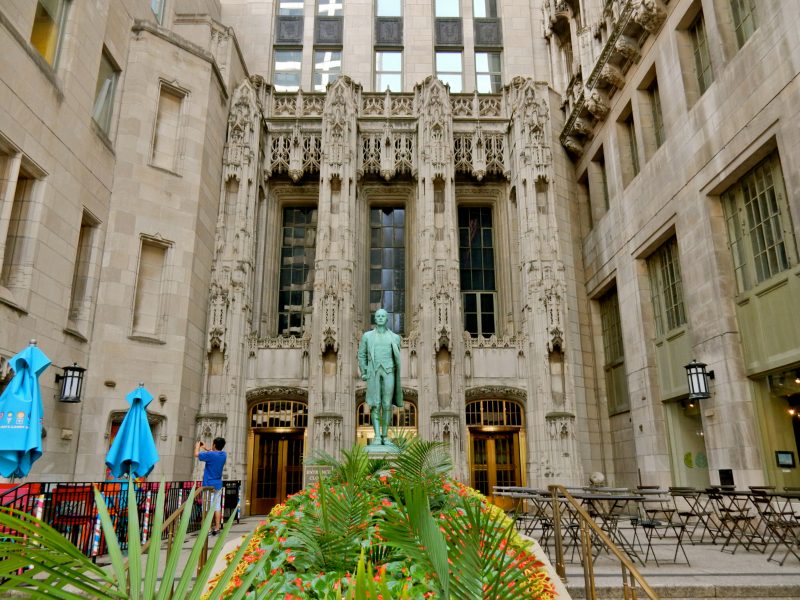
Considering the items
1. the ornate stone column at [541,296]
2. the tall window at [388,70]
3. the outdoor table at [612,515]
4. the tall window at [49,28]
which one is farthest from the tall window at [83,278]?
the tall window at [388,70]

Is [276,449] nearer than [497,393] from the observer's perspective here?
No

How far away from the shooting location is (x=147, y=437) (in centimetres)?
1081

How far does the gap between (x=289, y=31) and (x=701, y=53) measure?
17.1 meters

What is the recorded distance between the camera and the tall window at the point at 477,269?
71.8ft

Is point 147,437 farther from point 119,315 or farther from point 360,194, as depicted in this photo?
point 360,194

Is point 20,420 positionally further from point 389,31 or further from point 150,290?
point 389,31

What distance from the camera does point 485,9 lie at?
26047mm

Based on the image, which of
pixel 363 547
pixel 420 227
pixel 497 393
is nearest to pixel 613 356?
pixel 497 393

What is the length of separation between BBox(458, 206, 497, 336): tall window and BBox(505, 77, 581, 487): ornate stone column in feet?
6.28

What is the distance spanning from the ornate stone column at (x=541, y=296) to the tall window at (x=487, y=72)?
2.58m

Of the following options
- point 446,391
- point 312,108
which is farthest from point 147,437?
point 312,108

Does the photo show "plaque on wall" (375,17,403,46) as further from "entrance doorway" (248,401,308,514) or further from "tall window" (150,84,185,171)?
"entrance doorway" (248,401,308,514)

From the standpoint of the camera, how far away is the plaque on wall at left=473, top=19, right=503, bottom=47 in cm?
2542

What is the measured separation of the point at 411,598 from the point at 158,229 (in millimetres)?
15292
